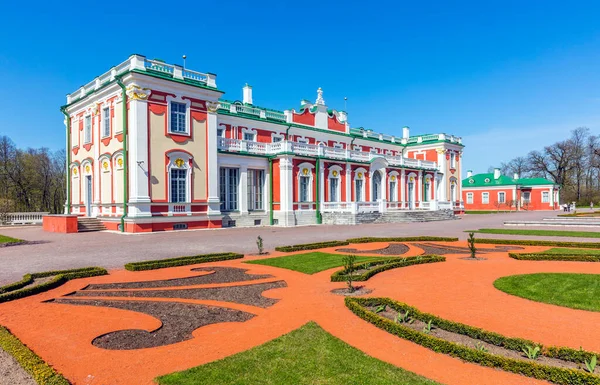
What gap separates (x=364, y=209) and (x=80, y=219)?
70.8 ft

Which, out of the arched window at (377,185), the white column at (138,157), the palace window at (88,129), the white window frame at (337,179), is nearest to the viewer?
the white column at (138,157)

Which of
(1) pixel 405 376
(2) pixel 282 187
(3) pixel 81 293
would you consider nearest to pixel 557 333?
(1) pixel 405 376

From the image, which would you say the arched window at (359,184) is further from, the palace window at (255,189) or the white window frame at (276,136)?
the palace window at (255,189)

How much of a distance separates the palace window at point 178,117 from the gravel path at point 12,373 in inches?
845

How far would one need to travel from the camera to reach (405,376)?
4.49 m

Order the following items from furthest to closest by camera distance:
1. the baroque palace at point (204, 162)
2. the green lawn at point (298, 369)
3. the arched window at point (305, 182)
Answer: the arched window at point (305, 182) < the baroque palace at point (204, 162) < the green lawn at point (298, 369)

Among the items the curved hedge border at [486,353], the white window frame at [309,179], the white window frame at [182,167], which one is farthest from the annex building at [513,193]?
the curved hedge border at [486,353]

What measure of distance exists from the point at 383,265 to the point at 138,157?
17.5m

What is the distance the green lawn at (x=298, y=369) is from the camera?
4387mm

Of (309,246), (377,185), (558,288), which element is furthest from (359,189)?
(558,288)

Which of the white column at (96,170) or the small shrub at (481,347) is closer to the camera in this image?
the small shrub at (481,347)

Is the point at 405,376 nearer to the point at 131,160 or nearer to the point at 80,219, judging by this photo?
the point at 131,160

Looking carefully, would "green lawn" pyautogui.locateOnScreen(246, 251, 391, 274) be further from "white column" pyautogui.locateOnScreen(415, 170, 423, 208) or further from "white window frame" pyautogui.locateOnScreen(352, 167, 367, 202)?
"white column" pyautogui.locateOnScreen(415, 170, 423, 208)

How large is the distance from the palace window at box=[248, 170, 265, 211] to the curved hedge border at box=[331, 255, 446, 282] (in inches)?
745
